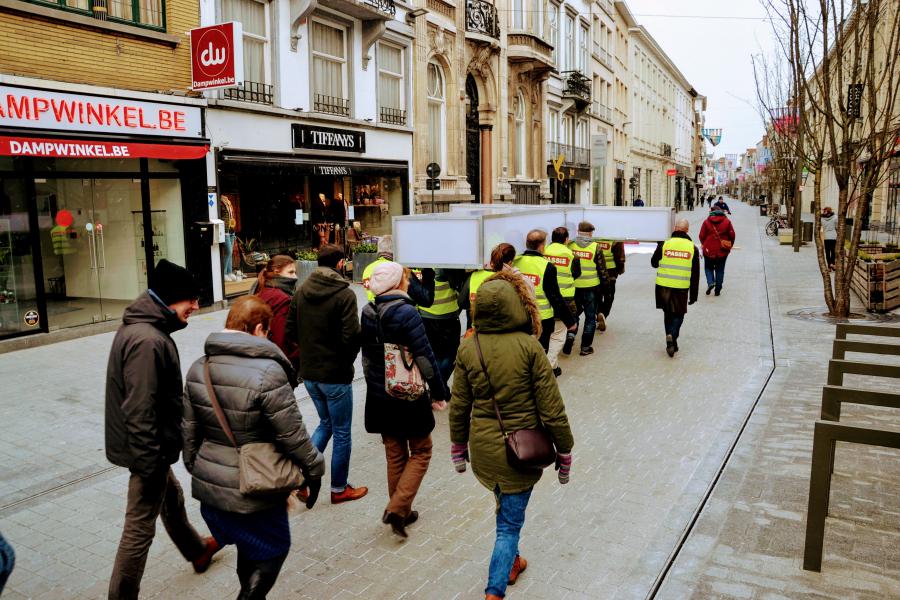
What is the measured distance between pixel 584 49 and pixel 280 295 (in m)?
38.0

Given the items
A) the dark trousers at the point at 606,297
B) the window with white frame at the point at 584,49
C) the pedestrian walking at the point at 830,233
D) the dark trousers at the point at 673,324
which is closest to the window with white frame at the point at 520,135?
the window with white frame at the point at 584,49

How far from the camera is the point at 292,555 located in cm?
476

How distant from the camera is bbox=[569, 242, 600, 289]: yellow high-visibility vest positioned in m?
10.3

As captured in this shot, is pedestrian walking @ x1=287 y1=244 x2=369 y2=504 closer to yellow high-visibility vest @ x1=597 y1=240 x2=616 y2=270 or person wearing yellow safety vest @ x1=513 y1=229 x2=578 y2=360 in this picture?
person wearing yellow safety vest @ x1=513 y1=229 x2=578 y2=360

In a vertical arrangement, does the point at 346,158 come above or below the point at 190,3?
below

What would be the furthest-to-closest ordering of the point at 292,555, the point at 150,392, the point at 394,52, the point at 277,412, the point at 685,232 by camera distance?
the point at 394,52, the point at 685,232, the point at 292,555, the point at 150,392, the point at 277,412

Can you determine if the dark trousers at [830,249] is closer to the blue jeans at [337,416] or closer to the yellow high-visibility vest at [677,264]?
the yellow high-visibility vest at [677,264]

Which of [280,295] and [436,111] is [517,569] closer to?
[280,295]

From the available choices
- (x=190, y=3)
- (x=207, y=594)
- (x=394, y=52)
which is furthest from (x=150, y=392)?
(x=394, y=52)

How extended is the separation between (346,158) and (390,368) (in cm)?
1422

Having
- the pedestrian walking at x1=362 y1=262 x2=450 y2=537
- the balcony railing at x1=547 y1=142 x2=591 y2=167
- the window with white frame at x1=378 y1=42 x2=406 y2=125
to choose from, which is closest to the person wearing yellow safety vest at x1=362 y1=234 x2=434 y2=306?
the pedestrian walking at x1=362 y1=262 x2=450 y2=537

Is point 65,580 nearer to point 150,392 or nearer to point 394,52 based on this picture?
point 150,392

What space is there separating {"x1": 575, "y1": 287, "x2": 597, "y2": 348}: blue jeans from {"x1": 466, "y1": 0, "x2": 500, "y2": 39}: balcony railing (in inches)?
657

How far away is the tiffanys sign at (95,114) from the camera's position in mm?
10359
